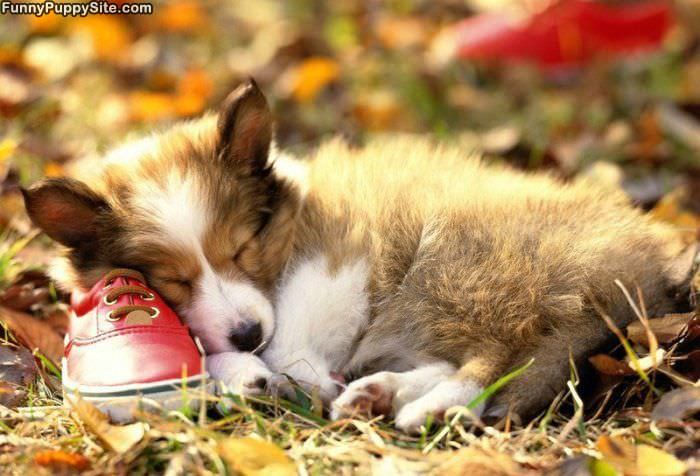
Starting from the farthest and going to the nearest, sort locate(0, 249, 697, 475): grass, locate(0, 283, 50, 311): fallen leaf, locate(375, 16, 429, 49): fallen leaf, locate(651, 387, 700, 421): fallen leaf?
locate(375, 16, 429, 49): fallen leaf, locate(0, 283, 50, 311): fallen leaf, locate(651, 387, 700, 421): fallen leaf, locate(0, 249, 697, 475): grass

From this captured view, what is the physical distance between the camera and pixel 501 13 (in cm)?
651

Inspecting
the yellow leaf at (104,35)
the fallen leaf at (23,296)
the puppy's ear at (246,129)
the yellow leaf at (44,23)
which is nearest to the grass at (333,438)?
the fallen leaf at (23,296)

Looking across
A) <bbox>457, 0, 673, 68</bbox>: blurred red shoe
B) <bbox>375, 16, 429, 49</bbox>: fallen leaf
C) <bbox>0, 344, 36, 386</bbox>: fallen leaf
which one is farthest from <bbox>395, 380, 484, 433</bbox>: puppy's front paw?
<bbox>375, 16, 429, 49</bbox>: fallen leaf

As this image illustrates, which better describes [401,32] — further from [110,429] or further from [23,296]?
[110,429]

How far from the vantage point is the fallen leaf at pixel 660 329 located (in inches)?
107

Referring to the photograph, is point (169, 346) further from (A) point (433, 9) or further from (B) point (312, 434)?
(A) point (433, 9)

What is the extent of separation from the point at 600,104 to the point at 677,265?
3.16 m

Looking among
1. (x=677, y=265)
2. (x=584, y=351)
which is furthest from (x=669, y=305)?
(x=584, y=351)

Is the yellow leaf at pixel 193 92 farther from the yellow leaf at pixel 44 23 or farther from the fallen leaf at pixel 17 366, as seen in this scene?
the fallen leaf at pixel 17 366

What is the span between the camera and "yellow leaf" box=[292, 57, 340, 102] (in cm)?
580

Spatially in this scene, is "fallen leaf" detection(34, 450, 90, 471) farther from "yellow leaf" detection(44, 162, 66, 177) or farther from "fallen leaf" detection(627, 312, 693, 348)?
"yellow leaf" detection(44, 162, 66, 177)

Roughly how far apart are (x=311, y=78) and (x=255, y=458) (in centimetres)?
405

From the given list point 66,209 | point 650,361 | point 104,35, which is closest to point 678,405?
point 650,361

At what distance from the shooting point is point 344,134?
16.7 ft
